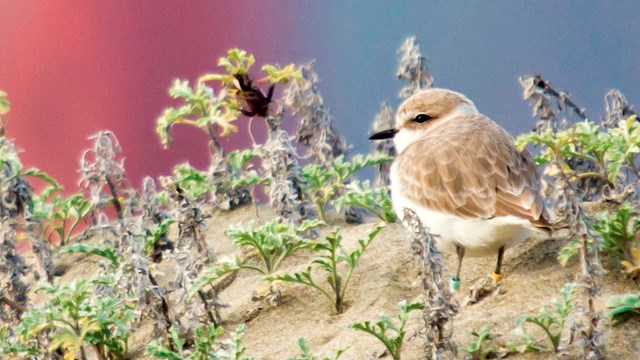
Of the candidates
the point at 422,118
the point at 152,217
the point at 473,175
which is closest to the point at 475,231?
the point at 473,175

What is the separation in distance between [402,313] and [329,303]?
0.97 meters

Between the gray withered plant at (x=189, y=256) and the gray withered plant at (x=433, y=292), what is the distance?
1548mm

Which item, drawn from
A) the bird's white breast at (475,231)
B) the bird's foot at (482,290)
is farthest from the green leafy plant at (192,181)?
the bird's foot at (482,290)

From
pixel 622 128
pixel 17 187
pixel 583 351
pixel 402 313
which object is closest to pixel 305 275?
pixel 402 313

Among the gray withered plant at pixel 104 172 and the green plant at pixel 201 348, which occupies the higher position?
the gray withered plant at pixel 104 172

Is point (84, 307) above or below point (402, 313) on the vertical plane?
above

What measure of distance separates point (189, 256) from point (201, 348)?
2.98 feet

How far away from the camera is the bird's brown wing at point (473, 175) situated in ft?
16.9

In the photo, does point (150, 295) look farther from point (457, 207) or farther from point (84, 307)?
point (457, 207)

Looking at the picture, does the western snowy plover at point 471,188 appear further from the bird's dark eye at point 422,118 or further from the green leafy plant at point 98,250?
the green leafy plant at point 98,250

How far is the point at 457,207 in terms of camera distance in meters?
5.23

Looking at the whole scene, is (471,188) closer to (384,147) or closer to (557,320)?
(557,320)

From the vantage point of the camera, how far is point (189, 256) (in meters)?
5.67

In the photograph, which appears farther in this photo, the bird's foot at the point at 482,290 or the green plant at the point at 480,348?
the bird's foot at the point at 482,290
